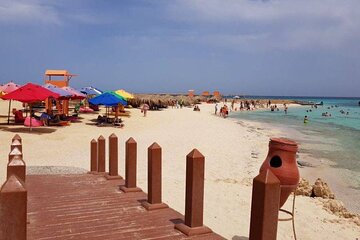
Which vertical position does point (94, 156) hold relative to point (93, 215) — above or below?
above

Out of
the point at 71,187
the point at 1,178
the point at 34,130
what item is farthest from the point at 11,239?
the point at 34,130

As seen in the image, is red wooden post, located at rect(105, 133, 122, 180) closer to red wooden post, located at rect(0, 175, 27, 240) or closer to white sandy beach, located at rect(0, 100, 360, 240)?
white sandy beach, located at rect(0, 100, 360, 240)

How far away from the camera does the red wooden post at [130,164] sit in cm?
526

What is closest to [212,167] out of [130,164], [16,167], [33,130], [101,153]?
[101,153]

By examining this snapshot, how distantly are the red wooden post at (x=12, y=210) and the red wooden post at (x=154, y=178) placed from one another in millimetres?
2328

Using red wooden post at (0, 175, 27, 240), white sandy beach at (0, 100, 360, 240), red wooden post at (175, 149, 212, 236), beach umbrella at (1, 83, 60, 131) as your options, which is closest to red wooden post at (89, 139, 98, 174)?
white sandy beach at (0, 100, 360, 240)

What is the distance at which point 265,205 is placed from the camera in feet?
9.04

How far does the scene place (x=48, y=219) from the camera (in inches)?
164

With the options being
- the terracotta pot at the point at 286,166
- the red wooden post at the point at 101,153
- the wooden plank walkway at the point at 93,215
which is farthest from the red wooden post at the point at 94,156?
the terracotta pot at the point at 286,166

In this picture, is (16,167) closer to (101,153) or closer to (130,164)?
(130,164)

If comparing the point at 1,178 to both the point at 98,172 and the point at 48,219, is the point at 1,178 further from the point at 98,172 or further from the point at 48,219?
the point at 48,219

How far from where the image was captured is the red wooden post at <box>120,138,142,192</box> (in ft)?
17.3

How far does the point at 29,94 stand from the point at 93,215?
1220 cm

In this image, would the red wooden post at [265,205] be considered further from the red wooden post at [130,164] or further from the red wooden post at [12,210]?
the red wooden post at [130,164]
